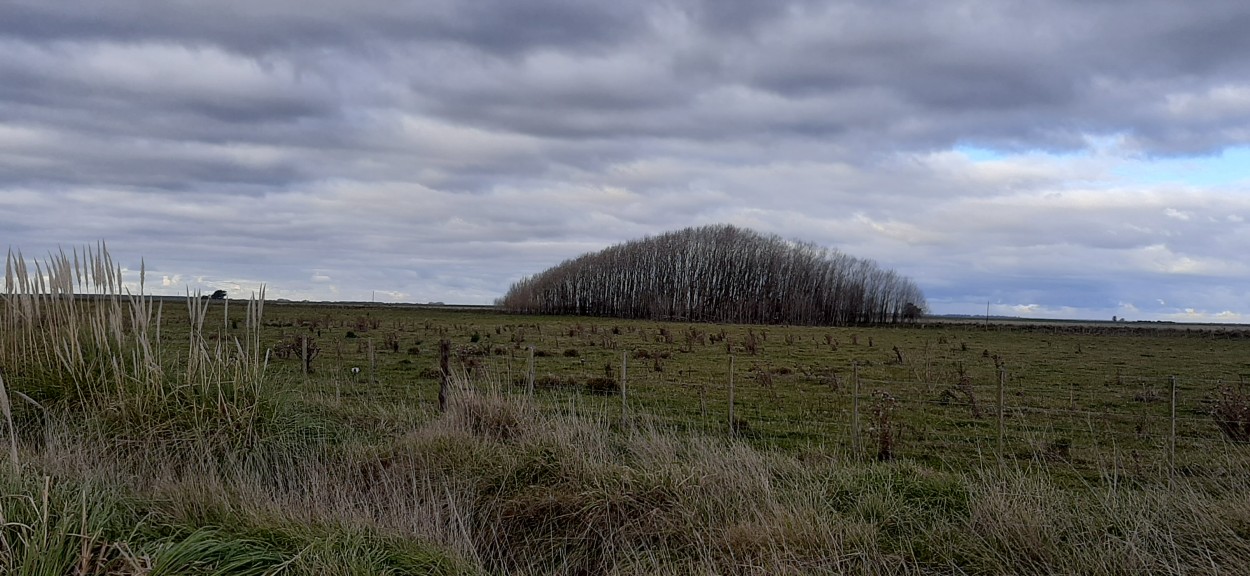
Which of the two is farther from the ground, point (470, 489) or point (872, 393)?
point (872, 393)

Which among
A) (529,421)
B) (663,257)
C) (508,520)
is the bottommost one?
(508,520)

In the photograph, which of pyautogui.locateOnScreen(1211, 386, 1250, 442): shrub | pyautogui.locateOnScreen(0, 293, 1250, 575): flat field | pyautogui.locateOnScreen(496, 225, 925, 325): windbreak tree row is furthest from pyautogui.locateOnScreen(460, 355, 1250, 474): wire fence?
pyautogui.locateOnScreen(496, 225, 925, 325): windbreak tree row

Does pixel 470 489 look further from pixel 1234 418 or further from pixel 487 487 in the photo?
pixel 1234 418

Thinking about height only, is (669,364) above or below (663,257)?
below

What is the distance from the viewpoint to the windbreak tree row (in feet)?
313

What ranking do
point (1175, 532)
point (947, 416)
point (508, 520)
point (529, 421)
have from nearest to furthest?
point (1175, 532)
point (508, 520)
point (529, 421)
point (947, 416)

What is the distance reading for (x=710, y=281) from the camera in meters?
99.0

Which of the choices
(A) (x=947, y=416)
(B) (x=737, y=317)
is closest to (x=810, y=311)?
(B) (x=737, y=317)

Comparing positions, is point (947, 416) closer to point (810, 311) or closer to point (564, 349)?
point (564, 349)

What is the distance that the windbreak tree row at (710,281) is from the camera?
95375 millimetres

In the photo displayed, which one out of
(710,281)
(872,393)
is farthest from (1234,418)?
(710,281)

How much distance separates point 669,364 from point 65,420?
1532 centimetres

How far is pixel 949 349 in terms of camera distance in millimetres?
32188

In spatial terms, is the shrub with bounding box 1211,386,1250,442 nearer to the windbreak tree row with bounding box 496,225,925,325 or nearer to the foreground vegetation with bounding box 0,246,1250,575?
the foreground vegetation with bounding box 0,246,1250,575
